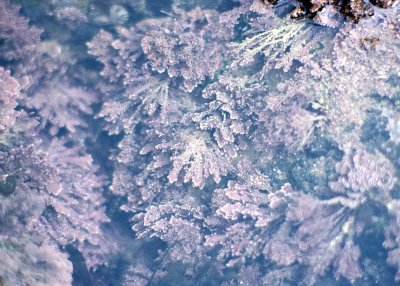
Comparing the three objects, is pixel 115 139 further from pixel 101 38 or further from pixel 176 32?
pixel 176 32

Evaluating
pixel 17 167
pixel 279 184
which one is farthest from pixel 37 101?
pixel 279 184

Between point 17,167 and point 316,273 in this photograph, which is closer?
point 17,167

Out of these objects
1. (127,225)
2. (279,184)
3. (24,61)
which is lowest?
(127,225)

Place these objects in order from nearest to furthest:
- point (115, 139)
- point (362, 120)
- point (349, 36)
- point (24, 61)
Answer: point (349, 36) → point (362, 120) → point (24, 61) → point (115, 139)

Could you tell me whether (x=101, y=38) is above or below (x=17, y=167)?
above

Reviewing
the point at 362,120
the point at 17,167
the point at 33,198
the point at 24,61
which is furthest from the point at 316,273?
the point at 24,61

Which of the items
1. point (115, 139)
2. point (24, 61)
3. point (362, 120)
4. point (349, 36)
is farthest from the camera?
point (115, 139)
